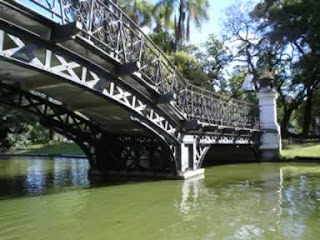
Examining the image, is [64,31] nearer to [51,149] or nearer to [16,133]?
[51,149]

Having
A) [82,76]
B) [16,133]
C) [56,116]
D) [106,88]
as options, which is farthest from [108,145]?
[16,133]

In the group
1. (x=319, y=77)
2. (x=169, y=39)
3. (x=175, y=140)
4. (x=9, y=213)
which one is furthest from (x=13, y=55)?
(x=319, y=77)

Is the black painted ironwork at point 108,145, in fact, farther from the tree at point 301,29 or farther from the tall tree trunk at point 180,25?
the tree at point 301,29

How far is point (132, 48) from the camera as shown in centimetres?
1155

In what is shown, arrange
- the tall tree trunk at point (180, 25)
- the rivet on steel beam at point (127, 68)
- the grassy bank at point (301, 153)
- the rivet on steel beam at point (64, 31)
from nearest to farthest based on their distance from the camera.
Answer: the rivet on steel beam at point (64, 31), the rivet on steel beam at point (127, 68), the grassy bank at point (301, 153), the tall tree trunk at point (180, 25)

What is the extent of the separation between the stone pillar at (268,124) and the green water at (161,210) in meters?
10.4

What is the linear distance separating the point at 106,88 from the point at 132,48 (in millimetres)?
1571

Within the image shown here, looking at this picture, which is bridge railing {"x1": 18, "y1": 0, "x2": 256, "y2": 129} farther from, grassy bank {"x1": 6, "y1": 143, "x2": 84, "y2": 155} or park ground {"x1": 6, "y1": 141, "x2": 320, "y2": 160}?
grassy bank {"x1": 6, "y1": 143, "x2": 84, "y2": 155}

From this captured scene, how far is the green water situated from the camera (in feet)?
22.9

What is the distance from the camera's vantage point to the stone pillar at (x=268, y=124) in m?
24.5

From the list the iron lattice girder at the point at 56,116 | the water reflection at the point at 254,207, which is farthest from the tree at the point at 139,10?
the water reflection at the point at 254,207

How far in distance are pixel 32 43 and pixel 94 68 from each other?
7.89ft

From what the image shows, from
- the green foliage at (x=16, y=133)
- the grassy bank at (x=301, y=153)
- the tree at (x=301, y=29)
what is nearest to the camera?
the grassy bank at (x=301, y=153)

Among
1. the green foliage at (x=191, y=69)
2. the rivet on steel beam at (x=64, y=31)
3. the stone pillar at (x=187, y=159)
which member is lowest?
the stone pillar at (x=187, y=159)
